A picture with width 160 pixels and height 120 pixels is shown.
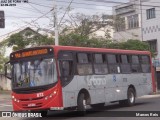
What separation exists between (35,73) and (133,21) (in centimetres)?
3985

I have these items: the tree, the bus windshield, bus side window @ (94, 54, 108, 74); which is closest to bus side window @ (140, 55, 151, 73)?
bus side window @ (94, 54, 108, 74)

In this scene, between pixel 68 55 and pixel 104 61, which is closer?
pixel 68 55

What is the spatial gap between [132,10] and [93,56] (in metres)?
36.9

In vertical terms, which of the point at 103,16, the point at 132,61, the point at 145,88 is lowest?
the point at 145,88

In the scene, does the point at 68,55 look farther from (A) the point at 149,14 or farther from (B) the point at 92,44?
(A) the point at 149,14

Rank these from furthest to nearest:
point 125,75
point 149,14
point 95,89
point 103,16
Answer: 1. point 149,14
2. point 103,16
3. point 125,75
4. point 95,89

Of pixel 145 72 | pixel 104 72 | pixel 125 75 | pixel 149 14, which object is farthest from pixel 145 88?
pixel 149 14

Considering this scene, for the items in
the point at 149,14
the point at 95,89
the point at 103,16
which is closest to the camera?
the point at 95,89

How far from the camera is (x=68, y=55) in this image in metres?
18.4

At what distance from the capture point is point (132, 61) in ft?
77.1

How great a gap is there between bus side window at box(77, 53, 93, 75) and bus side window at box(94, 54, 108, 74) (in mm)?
498

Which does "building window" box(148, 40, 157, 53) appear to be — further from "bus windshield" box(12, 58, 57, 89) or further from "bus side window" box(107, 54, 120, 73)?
"bus windshield" box(12, 58, 57, 89)

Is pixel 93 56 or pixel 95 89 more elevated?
pixel 93 56

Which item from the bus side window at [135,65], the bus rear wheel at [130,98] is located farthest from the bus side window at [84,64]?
the bus side window at [135,65]
